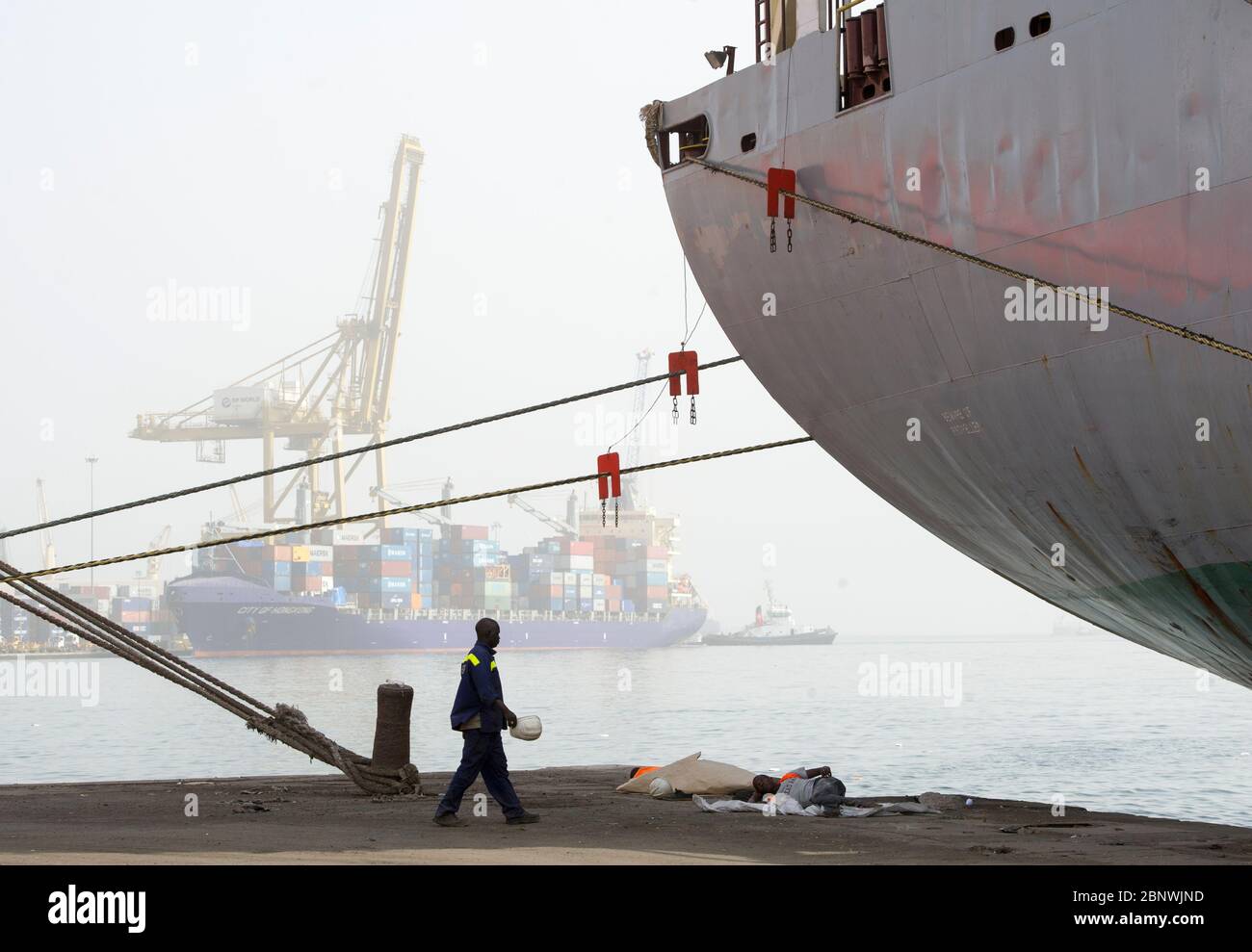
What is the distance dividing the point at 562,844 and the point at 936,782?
64.4ft

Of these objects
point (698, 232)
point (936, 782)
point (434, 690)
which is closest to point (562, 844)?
point (698, 232)

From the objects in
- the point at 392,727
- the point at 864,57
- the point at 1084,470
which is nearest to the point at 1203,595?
the point at 1084,470

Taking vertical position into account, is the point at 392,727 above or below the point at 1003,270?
below

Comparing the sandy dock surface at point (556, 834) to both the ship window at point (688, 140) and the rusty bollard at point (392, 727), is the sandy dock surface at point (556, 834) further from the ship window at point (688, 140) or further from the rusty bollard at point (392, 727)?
the ship window at point (688, 140)

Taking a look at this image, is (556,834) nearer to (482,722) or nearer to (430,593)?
(482,722)

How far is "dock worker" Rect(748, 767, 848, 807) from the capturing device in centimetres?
1076

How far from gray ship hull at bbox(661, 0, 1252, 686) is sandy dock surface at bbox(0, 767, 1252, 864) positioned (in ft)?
6.17

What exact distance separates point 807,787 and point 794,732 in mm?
33200

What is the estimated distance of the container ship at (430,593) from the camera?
123 metres

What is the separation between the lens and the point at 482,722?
32.0 ft

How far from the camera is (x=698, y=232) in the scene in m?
11.9

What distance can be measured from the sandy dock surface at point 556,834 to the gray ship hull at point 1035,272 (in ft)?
A: 6.17

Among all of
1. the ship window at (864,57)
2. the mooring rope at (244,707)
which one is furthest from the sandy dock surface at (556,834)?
the ship window at (864,57)
